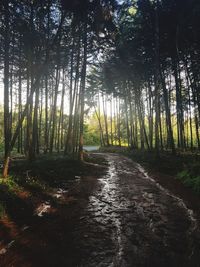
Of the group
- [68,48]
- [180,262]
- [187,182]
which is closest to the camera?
[180,262]

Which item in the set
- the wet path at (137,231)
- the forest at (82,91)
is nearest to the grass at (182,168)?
the forest at (82,91)

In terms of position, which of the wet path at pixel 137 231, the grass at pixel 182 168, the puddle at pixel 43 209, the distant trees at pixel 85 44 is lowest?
the wet path at pixel 137 231

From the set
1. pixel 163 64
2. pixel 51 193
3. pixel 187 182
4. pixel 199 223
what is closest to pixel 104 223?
pixel 199 223

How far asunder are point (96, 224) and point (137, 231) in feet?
3.64

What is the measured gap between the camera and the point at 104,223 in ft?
20.1

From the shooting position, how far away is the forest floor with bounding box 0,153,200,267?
173 inches

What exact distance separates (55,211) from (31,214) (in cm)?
74

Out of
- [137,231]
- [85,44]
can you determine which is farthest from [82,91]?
[137,231]

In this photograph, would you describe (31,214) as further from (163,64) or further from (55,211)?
(163,64)

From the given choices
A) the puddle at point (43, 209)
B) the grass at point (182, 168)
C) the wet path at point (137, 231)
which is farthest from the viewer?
the grass at point (182, 168)

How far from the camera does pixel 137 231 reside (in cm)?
555

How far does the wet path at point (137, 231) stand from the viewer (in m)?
4.38

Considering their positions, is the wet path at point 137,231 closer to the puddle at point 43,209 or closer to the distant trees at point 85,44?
the puddle at point 43,209

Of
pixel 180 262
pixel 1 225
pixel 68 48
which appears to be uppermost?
pixel 68 48
